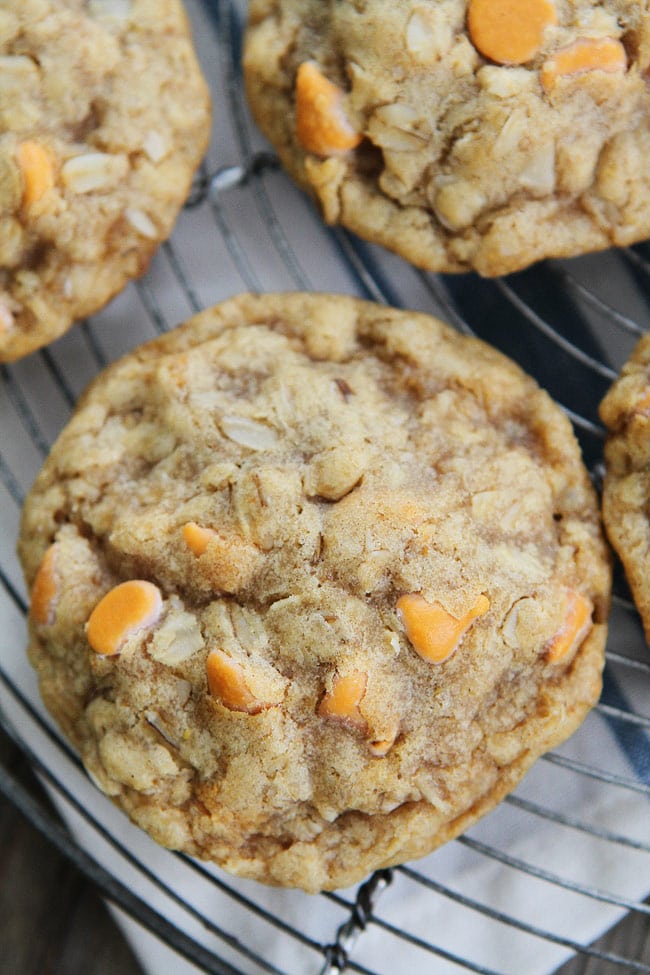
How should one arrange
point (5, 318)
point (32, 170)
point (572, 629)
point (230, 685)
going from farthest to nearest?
point (5, 318) → point (32, 170) → point (572, 629) → point (230, 685)

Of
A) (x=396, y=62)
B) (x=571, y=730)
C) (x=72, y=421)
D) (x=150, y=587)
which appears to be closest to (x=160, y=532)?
(x=150, y=587)

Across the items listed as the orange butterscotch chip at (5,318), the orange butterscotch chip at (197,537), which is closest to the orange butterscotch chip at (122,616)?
the orange butterscotch chip at (197,537)

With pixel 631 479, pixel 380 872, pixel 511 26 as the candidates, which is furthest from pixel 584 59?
pixel 380 872

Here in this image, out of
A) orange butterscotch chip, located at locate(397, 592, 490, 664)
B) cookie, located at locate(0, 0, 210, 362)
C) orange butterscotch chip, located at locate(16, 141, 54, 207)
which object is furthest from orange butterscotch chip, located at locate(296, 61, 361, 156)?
orange butterscotch chip, located at locate(397, 592, 490, 664)

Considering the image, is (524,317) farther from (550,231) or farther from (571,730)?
(571,730)

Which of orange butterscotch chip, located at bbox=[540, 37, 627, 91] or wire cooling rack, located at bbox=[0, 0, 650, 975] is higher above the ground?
→ orange butterscotch chip, located at bbox=[540, 37, 627, 91]

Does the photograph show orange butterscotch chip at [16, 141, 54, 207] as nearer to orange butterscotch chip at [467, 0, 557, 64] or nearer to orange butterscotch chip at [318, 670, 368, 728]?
orange butterscotch chip at [467, 0, 557, 64]

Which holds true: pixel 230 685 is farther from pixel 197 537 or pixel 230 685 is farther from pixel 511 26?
pixel 511 26
